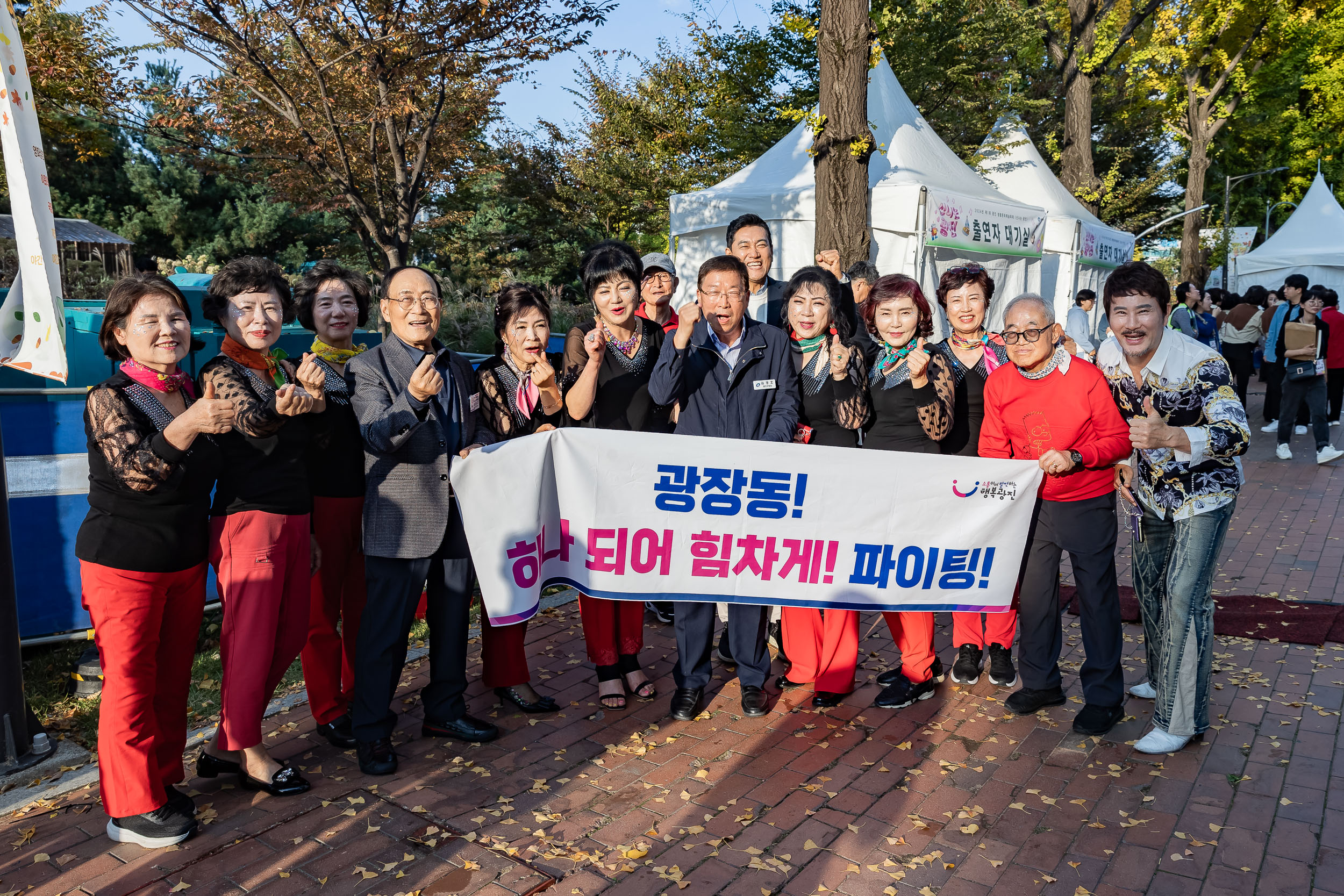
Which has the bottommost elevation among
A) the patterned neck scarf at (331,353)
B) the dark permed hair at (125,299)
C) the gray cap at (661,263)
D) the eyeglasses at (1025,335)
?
the patterned neck scarf at (331,353)

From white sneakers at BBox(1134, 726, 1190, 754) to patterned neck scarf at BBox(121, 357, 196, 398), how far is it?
13.7 ft

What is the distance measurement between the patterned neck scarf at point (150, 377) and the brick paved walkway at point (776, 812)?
166 cm

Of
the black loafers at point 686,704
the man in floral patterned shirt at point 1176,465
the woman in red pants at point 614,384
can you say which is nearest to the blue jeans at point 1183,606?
the man in floral patterned shirt at point 1176,465

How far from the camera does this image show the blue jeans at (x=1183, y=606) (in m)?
3.78

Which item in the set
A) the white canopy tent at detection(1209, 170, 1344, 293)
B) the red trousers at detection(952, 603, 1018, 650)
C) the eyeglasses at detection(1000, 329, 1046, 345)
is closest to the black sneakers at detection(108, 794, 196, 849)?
the red trousers at detection(952, 603, 1018, 650)

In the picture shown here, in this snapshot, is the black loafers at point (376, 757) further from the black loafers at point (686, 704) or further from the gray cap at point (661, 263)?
the gray cap at point (661, 263)

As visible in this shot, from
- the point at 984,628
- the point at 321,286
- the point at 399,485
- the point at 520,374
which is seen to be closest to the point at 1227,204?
the point at 984,628

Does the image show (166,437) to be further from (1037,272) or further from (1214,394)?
(1037,272)

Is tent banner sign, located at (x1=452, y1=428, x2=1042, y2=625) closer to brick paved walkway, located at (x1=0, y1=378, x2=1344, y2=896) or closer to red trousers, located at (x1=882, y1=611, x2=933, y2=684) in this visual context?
red trousers, located at (x1=882, y1=611, x2=933, y2=684)

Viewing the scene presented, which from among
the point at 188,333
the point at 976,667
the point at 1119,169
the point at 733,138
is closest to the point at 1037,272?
the point at 733,138

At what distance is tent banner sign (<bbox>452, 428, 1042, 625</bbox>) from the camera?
13.7 feet

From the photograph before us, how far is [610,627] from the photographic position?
15.1 ft

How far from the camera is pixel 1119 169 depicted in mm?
35906

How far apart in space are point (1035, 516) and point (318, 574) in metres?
3.29
